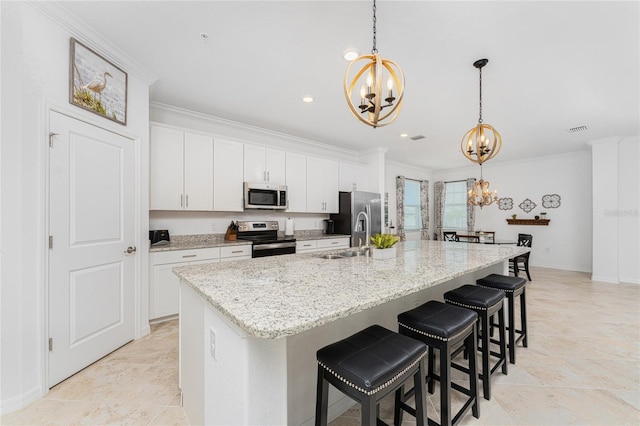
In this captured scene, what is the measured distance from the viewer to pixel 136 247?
8.82 ft

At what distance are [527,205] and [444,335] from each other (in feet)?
22.8

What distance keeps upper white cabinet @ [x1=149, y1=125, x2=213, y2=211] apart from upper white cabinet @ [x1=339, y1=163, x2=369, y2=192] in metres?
2.51

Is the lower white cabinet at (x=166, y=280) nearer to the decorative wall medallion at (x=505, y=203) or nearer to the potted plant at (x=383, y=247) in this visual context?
the potted plant at (x=383, y=247)

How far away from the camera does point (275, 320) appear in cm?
86

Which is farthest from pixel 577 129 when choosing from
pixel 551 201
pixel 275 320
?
pixel 275 320

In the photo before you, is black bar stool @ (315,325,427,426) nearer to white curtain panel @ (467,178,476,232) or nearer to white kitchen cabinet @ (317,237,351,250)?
white kitchen cabinet @ (317,237,351,250)

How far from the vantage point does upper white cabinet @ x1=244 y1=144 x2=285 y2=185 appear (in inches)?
159

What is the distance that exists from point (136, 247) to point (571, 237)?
821cm

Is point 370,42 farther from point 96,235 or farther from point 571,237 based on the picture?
point 571,237

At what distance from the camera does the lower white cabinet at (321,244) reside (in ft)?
13.9

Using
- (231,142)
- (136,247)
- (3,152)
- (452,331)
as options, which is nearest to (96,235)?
(136,247)

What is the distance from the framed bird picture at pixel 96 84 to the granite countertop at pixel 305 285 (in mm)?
1746

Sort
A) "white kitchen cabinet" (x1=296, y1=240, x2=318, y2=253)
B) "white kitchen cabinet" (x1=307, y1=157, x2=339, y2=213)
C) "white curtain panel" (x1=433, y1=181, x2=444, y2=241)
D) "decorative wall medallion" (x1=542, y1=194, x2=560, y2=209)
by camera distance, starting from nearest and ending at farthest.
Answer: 1. "white kitchen cabinet" (x1=296, y1=240, x2=318, y2=253)
2. "white kitchen cabinet" (x1=307, y1=157, x2=339, y2=213)
3. "decorative wall medallion" (x1=542, y1=194, x2=560, y2=209)
4. "white curtain panel" (x1=433, y1=181, x2=444, y2=241)

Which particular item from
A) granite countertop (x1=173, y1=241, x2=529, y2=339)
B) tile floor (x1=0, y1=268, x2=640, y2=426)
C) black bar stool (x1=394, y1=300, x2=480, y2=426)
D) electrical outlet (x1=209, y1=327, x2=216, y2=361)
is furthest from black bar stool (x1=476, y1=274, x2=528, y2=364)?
electrical outlet (x1=209, y1=327, x2=216, y2=361)
